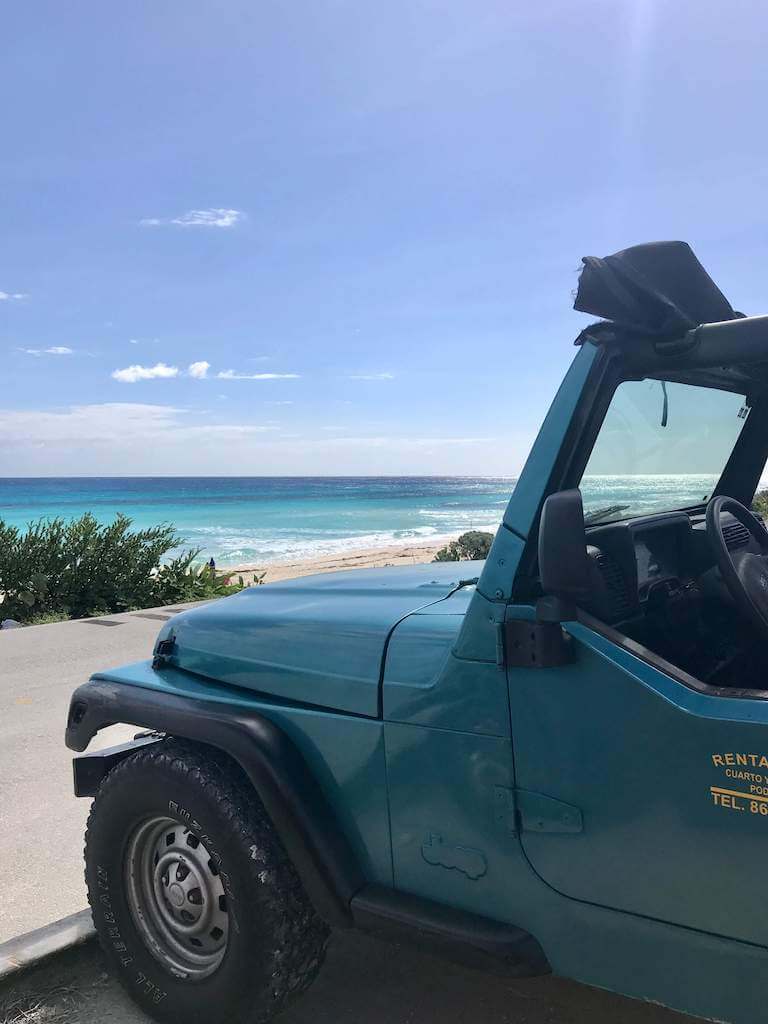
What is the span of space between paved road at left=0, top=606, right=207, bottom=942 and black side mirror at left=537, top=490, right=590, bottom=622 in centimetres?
266

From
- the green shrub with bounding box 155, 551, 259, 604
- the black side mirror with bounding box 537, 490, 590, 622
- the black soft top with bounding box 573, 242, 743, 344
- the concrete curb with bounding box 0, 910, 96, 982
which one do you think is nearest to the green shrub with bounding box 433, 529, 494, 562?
the green shrub with bounding box 155, 551, 259, 604

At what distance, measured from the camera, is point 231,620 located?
9.14 feet

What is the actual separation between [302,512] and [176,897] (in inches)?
2391

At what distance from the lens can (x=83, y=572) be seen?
1059 cm

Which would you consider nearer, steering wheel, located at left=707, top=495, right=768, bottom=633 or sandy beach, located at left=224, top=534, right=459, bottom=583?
steering wheel, located at left=707, top=495, right=768, bottom=633

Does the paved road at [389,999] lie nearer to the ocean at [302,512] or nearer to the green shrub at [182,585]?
the ocean at [302,512]

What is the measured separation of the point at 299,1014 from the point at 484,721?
4.53 feet

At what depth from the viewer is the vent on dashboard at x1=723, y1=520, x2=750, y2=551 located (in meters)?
2.50

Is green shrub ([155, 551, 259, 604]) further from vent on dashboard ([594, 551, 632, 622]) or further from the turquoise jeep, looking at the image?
vent on dashboard ([594, 551, 632, 622])

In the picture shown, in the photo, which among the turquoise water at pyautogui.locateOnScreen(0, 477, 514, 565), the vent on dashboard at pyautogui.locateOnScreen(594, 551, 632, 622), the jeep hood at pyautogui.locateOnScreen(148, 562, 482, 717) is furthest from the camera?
the turquoise water at pyautogui.locateOnScreen(0, 477, 514, 565)

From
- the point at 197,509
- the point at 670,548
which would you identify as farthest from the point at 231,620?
the point at 197,509

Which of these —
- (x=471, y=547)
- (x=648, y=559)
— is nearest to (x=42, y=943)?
(x=648, y=559)

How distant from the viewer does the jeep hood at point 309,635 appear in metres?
2.38

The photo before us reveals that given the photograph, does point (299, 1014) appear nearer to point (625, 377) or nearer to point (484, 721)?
point (484, 721)
